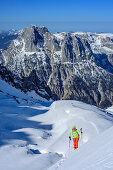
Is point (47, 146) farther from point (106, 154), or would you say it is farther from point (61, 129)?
point (106, 154)

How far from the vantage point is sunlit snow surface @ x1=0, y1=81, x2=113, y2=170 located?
11125 millimetres

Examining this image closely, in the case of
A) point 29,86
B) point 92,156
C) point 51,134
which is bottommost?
point 29,86

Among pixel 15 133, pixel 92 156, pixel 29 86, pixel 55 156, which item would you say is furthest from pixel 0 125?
pixel 29 86

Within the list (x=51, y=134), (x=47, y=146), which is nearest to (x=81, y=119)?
(x=51, y=134)

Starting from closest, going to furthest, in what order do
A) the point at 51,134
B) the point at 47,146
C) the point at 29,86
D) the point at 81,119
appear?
the point at 47,146 < the point at 51,134 < the point at 81,119 < the point at 29,86

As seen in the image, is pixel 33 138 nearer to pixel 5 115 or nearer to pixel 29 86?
pixel 5 115

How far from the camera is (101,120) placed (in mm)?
22516

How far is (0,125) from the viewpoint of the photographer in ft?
68.4

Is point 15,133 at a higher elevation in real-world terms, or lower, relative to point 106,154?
lower

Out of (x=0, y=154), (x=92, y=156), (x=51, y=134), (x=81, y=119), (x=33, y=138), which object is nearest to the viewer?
(x=92, y=156)

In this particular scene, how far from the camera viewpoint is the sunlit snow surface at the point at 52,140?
11125 millimetres

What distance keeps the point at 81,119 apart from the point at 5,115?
9063 mm

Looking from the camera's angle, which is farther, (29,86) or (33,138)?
(29,86)

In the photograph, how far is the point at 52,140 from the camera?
1931 centimetres
